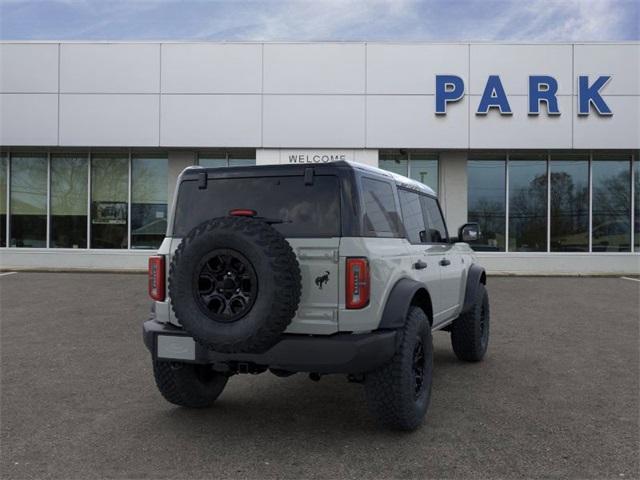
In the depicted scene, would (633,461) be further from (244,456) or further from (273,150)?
(273,150)

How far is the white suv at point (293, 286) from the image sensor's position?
3.55 meters

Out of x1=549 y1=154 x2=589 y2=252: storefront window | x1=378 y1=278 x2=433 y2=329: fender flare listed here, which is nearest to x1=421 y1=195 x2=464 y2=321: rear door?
x1=378 y1=278 x2=433 y2=329: fender flare

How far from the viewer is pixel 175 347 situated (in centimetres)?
391

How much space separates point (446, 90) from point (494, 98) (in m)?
1.37

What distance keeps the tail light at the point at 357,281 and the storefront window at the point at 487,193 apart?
14.1 metres


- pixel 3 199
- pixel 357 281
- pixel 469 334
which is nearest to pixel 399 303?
pixel 357 281

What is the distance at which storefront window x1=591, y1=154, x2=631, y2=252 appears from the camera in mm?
17219

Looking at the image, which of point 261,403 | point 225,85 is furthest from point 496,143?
point 261,403

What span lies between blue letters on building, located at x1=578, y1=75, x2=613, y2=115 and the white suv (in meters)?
13.8

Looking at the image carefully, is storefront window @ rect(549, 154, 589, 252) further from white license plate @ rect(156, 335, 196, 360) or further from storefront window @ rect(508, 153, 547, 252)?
white license plate @ rect(156, 335, 196, 360)

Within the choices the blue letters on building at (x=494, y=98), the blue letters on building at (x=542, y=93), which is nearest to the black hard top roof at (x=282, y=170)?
the blue letters on building at (x=494, y=98)

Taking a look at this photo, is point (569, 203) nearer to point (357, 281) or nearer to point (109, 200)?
point (109, 200)

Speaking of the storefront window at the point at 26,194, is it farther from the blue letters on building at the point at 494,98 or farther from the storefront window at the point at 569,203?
the storefront window at the point at 569,203

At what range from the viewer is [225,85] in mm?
16047
